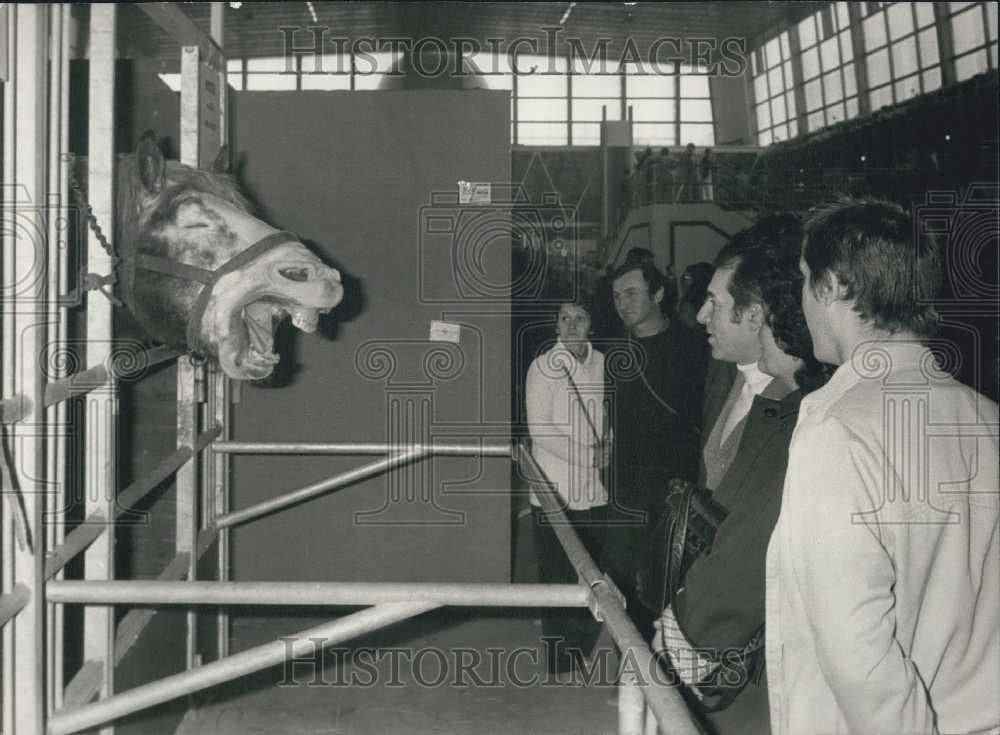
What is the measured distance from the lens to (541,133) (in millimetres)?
19312

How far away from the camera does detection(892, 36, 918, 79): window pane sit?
12.4 m

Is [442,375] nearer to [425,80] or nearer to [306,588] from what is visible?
[306,588]

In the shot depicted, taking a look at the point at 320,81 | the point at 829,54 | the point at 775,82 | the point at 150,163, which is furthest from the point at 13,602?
the point at 320,81

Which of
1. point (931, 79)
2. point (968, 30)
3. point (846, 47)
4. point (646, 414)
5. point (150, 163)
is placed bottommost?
point (646, 414)

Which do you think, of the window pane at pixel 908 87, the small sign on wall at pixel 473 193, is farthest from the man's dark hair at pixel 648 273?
the window pane at pixel 908 87

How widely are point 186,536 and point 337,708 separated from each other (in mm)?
832

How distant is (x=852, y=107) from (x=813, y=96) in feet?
4.07

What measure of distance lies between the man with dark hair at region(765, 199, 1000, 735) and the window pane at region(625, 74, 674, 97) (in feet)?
59.9

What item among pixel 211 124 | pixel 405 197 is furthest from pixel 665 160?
pixel 211 124

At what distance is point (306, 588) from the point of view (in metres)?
1.25

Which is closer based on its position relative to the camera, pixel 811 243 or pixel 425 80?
pixel 811 243

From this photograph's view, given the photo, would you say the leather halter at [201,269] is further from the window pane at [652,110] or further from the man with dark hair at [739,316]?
the window pane at [652,110]

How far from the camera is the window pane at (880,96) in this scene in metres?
13.6

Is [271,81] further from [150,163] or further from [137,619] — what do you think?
[150,163]
